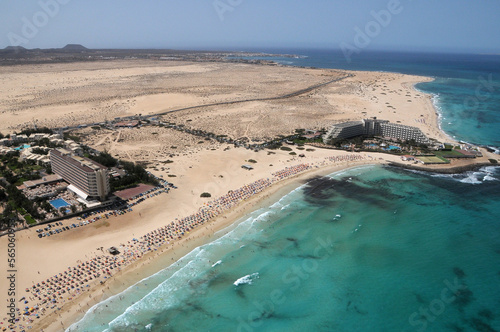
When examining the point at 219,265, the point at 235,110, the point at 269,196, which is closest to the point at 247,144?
the point at 269,196

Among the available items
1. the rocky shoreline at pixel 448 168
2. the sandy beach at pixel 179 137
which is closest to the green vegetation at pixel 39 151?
the sandy beach at pixel 179 137

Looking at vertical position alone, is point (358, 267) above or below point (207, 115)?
below

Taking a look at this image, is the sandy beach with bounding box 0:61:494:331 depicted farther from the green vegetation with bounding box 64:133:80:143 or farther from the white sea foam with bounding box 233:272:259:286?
the white sea foam with bounding box 233:272:259:286

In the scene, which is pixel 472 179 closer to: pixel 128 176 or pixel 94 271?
pixel 128 176

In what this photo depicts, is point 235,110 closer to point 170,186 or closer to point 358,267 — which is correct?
point 170,186

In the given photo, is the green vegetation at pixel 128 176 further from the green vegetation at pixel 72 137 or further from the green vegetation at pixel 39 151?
the green vegetation at pixel 72 137

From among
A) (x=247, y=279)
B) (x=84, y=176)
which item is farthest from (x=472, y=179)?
(x=84, y=176)
